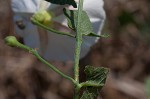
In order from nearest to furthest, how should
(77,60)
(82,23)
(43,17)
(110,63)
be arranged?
(77,60), (82,23), (43,17), (110,63)

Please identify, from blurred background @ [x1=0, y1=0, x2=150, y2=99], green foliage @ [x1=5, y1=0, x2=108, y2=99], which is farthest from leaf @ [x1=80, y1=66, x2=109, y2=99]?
blurred background @ [x1=0, y1=0, x2=150, y2=99]

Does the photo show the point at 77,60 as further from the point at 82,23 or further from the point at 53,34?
the point at 53,34

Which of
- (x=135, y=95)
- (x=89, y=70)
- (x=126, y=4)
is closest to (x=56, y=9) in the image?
(x=89, y=70)

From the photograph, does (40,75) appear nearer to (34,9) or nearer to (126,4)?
(126,4)

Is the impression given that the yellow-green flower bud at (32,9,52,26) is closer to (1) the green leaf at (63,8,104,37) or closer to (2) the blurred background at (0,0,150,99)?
(1) the green leaf at (63,8,104,37)

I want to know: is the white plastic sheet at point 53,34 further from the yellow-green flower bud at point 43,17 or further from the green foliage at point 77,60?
the green foliage at point 77,60

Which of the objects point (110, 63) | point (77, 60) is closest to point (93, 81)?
point (77, 60)

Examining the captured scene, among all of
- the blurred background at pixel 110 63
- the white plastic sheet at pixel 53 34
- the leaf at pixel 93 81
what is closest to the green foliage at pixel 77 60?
the leaf at pixel 93 81
